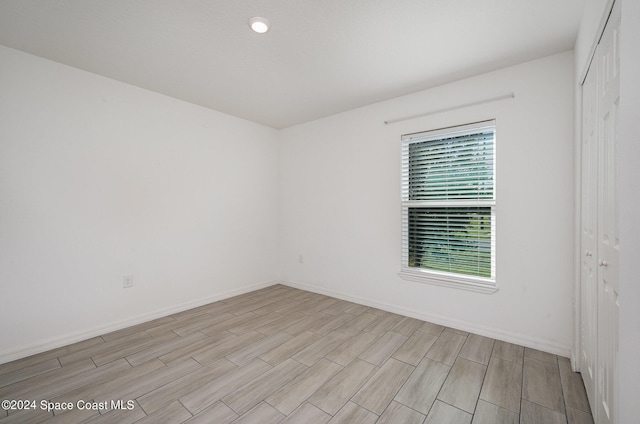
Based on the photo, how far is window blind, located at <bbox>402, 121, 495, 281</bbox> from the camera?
2.72m

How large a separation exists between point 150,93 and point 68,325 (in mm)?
2500

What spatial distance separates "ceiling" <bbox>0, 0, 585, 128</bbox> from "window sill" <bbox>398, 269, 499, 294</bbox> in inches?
80.9

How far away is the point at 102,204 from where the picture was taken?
276cm

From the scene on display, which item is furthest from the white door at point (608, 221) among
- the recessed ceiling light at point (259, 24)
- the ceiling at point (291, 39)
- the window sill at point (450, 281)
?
the recessed ceiling light at point (259, 24)

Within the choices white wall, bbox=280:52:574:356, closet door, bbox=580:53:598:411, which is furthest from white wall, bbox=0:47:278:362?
closet door, bbox=580:53:598:411

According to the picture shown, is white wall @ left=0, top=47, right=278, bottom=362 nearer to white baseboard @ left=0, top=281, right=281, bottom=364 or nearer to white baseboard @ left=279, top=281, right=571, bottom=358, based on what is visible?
white baseboard @ left=0, top=281, right=281, bottom=364

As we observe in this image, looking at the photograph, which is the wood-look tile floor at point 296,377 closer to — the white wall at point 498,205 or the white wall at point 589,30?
the white wall at point 498,205

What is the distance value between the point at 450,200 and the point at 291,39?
2174 mm

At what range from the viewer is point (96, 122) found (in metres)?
2.73

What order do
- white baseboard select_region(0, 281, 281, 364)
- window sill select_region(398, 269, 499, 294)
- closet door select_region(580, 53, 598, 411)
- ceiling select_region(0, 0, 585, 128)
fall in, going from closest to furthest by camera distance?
1. closet door select_region(580, 53, 598, 411)
2. ceiling select_region(0, 0, 585, 128)
3. white baseboard select_region(0, 281, 281, 364)
4. window sill select_region(398, 269, 499, 294)

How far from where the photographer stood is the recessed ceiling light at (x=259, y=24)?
195 centimetres

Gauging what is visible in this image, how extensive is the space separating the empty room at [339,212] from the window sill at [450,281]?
2cm

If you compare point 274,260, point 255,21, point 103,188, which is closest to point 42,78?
point 103,188

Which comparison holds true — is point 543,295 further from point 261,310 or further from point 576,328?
point 261,310
